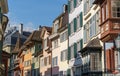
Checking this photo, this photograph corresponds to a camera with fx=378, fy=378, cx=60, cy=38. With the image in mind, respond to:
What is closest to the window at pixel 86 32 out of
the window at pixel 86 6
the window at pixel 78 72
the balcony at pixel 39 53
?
the window at pixel 86 6

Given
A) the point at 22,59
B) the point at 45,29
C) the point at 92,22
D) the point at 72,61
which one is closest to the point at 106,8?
the point at 92,22

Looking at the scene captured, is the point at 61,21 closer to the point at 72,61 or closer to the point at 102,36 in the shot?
the point at 72,61

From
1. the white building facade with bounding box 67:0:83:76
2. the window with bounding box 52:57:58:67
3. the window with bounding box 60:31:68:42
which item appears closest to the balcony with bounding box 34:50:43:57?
the window with bounding box 52:57:58:67

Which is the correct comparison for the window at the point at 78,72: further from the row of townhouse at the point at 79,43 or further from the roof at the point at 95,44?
the roof at the point at 95,44

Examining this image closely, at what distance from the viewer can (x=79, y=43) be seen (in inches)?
1748

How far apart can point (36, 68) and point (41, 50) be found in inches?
198

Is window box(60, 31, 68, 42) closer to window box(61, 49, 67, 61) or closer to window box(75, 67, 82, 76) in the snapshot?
window box(61, 49, 67, 61)

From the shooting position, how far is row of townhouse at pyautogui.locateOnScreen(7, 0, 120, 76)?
31.4 meters

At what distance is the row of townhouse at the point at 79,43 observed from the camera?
31.4 meters

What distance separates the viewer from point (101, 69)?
34594 millimetres

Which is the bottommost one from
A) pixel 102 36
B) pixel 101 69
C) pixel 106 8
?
pixel 101 69

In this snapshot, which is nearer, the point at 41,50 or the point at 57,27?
the point at 57,27

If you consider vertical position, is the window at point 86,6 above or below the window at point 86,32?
above

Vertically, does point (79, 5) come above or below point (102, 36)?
above
